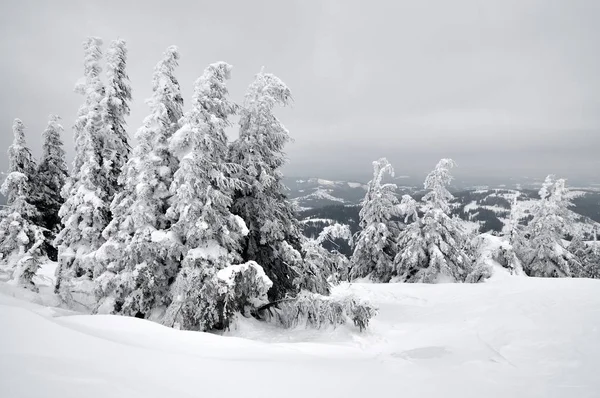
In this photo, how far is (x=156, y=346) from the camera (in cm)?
517

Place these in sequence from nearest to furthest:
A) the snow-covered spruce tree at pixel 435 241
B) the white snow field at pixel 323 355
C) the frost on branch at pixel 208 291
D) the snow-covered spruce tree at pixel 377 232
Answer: the white snow field at pixel 323 355 → the frost on branch at pixel 208 291 → the snow-covered spruce tree at pixel 435 241 → the snow-covered spruce tree at pixel 377 232

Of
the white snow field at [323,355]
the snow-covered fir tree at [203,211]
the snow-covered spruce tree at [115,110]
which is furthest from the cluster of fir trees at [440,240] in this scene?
the snow-covered spruce tree at [115,110]

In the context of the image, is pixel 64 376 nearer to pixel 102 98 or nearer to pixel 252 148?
pixel 252 148

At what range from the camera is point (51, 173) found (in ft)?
70.4

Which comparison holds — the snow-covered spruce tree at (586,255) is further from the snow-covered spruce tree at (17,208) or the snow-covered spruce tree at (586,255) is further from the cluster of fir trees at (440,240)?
the snow-covered spruce tree at (17,208)

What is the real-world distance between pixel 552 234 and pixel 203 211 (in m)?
27.7

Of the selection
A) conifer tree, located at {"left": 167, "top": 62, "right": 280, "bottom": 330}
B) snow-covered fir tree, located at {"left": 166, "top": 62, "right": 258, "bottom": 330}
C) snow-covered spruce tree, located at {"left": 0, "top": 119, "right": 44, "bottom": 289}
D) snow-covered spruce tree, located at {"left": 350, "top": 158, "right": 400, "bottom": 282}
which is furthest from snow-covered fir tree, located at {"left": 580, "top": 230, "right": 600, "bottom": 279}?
snow-covered spruce tree, located at {"left": 0, "top": 119, "right": 44, "bottom": 289}

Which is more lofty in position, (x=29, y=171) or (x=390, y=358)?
(x=29, y=171)

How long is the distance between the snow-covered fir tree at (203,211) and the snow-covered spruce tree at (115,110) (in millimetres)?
6424

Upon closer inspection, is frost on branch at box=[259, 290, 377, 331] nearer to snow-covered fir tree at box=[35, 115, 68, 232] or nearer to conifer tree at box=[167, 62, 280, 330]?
conifer tree at box=[167, 62, 280, 330]

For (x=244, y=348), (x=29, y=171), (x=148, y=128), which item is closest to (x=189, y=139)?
(x=148, y=128)

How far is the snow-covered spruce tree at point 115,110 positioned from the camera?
13.6 meters

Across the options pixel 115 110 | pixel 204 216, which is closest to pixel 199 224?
pixel 204 216

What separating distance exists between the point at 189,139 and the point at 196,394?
785 centimetres
